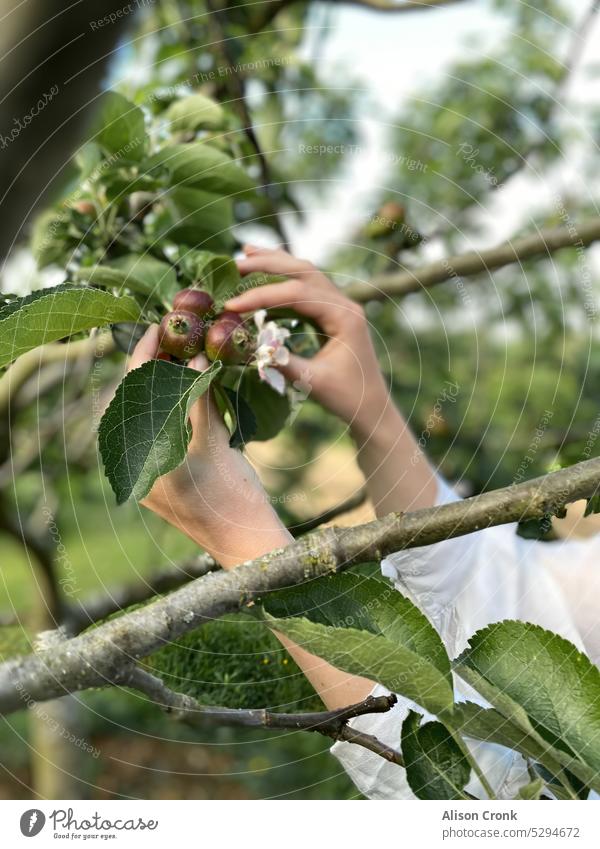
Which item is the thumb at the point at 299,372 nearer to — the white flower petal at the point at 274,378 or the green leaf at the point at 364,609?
the white flower petal at the point at 274,378

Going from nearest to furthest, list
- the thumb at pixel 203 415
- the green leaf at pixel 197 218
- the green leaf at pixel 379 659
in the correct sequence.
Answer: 1. the green leaf at pixel 379 659
2. the thumb at pixel 203 415
3. the green leaf at pixel 197 218

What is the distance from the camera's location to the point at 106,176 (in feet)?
2.26

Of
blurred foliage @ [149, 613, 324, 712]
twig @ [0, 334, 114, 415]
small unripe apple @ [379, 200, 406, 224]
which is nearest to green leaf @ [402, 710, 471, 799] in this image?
blurred foliage @ [149, 613, 324, 712]

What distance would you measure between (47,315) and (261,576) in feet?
0.53

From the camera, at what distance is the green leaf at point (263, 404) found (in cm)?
56

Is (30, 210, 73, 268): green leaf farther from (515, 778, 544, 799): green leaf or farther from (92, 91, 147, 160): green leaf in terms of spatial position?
(515, 778, 544, 799): green leaf

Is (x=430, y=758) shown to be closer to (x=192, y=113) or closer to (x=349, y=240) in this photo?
(x=192, y=113)

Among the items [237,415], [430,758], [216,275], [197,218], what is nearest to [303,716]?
[430,758]

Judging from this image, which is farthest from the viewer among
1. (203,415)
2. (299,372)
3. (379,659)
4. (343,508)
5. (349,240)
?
(349,240)

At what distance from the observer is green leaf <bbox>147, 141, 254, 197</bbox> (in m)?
0.66

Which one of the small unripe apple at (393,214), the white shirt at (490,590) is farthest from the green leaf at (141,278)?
the small unripe apple at (393,214)

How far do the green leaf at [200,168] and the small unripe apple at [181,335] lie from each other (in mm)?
205

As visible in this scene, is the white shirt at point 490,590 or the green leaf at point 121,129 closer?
the white shirt at point 490,590

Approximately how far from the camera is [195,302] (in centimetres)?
52
